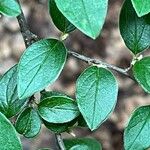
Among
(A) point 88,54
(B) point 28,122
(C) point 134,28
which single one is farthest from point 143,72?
(A) point 88,54

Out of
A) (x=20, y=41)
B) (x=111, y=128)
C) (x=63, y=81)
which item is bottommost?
(x=111, y=128)

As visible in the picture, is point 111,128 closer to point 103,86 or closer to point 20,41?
point 20,41

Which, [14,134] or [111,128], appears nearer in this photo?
[14,134]

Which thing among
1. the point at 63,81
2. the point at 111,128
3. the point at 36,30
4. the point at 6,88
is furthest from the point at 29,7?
the point at 6,88

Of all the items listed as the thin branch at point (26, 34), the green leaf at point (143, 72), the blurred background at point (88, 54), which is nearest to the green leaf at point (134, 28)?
the green leaf at point (143, 72)

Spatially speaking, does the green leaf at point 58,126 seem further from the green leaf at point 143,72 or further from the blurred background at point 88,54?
the blurred background at point 88,54

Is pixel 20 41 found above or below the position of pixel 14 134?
below
